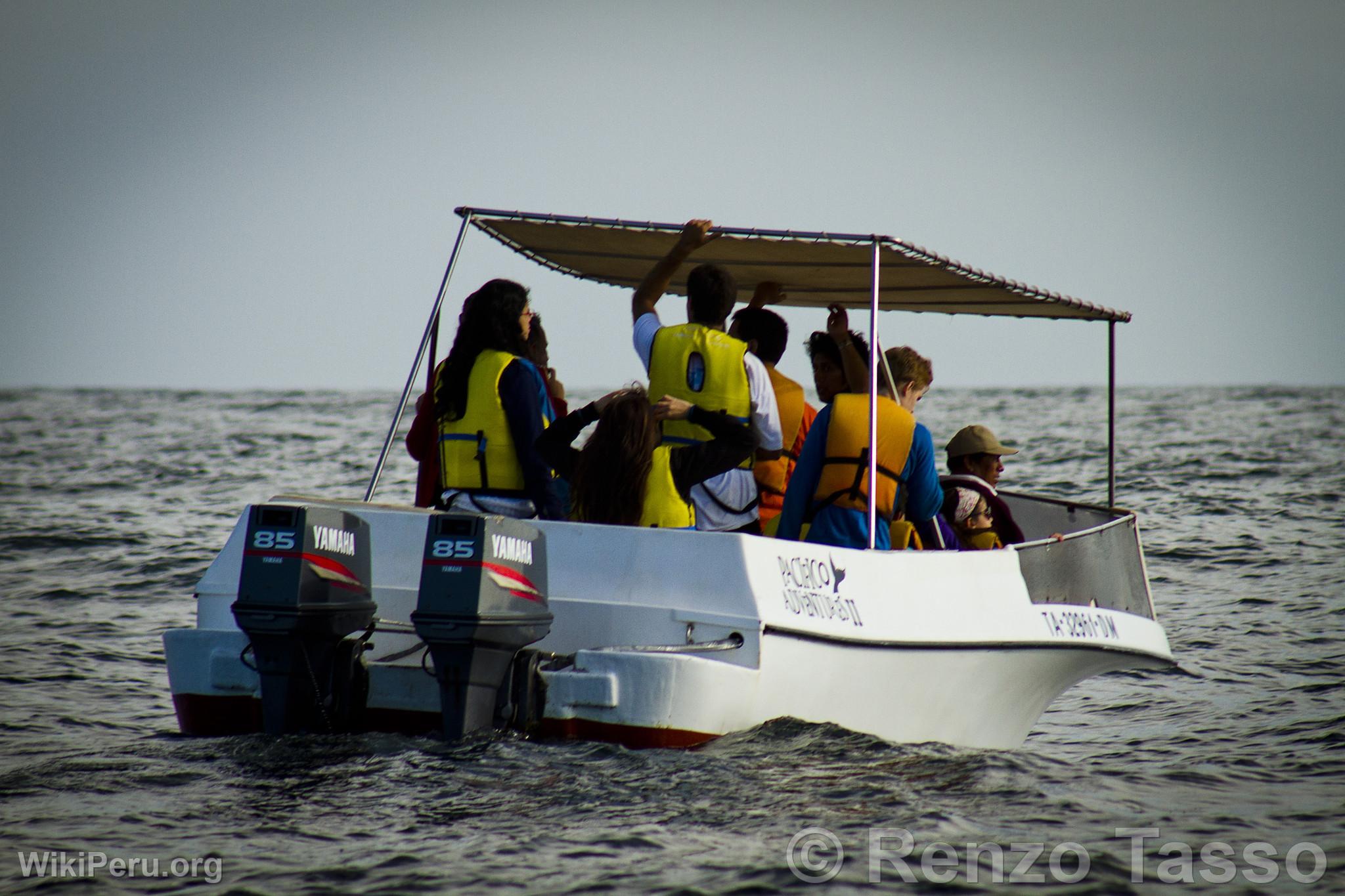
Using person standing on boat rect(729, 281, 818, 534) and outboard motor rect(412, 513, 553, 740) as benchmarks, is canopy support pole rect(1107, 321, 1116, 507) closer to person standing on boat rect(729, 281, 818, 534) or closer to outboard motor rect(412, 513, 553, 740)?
person standing on boat rect(729, 281, 818, 534)

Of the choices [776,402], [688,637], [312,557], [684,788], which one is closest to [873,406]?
[776,402]

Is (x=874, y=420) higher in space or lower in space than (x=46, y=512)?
higher

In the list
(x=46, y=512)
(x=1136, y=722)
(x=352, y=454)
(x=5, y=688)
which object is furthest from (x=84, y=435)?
(x=1136, y=722)

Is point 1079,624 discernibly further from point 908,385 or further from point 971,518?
point 908,385

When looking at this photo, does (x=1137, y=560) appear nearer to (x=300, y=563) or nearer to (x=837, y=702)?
(x=837, y=702)

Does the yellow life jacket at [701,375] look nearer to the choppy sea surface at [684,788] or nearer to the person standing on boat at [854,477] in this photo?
the person standing on boat at [854,477]

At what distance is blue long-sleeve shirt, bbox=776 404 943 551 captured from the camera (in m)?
5.46

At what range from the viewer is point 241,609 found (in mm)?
4578

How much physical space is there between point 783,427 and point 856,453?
883mm

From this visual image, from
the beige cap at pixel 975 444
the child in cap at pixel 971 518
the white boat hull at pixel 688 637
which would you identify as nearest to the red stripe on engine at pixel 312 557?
the white boat hull at pixel 688 637

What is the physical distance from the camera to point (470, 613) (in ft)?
14.4

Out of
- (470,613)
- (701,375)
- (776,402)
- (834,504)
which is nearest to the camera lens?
(470,613)

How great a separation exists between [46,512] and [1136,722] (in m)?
15.1

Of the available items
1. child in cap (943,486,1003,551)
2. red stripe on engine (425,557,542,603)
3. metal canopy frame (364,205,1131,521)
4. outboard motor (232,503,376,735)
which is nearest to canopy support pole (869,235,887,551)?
metal canopy frame (364,205,1131,521)
